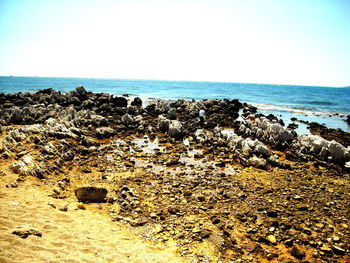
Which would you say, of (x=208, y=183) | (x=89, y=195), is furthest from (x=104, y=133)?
(x=208, y=183)

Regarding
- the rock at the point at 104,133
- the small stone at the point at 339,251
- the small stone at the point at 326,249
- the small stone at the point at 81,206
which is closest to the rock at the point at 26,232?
the small stone at the point at 81,206

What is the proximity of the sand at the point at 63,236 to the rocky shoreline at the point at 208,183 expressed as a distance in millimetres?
500

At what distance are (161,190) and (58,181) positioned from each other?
4.42m

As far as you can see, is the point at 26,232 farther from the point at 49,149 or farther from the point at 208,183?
the point at 49,149

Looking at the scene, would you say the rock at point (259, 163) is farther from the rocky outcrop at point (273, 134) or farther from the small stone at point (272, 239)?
the small stone at point (272, 239)

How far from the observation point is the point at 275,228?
6645 millimetres

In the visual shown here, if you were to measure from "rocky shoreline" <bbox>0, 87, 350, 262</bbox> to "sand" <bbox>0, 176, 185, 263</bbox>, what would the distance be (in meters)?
0.50

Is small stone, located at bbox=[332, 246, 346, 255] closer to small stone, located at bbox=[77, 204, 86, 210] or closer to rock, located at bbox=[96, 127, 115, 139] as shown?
small stone, located at bbox=[77, 204, 86, 210]

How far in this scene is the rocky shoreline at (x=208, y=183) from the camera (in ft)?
20.0

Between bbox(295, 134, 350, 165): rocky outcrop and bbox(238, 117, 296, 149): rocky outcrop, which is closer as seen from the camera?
bbox(295, 134, 350, 165): rocky outcrop

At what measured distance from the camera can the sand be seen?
440 centimetres

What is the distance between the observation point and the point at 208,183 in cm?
941

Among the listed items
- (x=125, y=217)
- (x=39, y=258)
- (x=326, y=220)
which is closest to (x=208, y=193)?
(x=125, y=217)

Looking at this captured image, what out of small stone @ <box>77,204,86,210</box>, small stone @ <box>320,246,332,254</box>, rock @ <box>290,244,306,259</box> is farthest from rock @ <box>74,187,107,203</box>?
small stone @ <box>320,246,332,254</box>
